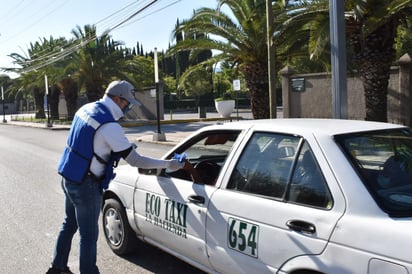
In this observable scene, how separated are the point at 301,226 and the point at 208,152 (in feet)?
7.72

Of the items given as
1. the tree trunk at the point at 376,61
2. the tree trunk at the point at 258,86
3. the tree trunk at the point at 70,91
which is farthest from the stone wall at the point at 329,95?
the tree trunk at the point at 70,91

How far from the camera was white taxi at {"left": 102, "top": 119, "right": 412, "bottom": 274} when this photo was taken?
8.09ft

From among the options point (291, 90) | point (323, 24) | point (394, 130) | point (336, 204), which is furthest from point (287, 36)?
point (336, 204)

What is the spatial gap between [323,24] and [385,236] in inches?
400

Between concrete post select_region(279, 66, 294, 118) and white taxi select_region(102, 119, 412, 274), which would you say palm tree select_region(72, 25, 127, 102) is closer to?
concrete post select_region(279, 66, 294, 118)

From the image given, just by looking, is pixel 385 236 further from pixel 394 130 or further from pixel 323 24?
pixel 323 24

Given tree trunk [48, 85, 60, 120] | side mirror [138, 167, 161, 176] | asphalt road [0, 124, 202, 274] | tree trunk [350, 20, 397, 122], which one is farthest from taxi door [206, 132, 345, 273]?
tree trunk [48, 85, 60, 120]

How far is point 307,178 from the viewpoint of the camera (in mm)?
2906

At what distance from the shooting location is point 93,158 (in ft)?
11.7

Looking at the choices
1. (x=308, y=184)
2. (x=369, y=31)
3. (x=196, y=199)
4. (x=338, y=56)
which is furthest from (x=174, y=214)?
(x=369, y=31)

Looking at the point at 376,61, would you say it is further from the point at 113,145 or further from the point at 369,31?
the point at 113,145

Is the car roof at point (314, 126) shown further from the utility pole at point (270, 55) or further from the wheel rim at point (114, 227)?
the utility pole at point (270, 55)

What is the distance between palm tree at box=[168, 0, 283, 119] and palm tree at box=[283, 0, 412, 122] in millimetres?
2210

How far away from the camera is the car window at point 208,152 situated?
12.7 ft
